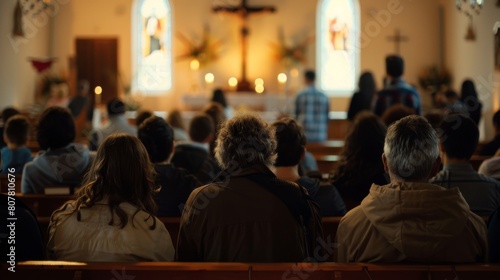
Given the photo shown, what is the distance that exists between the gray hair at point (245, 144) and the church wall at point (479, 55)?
9729 mm

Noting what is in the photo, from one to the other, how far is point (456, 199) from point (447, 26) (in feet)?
44.7

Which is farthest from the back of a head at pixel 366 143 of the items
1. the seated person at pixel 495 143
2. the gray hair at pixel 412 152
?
the seated person at pixel 495 143

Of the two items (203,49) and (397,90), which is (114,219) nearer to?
(397,90)

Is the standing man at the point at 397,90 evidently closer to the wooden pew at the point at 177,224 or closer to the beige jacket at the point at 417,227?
the wooden pew at the point at 177,224

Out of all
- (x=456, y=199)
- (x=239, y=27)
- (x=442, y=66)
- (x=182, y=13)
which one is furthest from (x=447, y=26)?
(x=456, y=199)

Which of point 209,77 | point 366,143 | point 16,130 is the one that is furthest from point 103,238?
point 209,77

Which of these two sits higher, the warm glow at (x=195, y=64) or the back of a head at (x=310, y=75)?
the warm glow at (x=195, y=64)

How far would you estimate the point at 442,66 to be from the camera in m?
16.1

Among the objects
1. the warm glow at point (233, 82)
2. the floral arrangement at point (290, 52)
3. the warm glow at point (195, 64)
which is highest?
the floral arrangement at point (290, 52)

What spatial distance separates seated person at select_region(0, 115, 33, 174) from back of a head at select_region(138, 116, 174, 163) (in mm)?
1837

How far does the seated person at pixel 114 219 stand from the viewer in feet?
10.0

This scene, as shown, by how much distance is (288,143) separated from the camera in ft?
13.4

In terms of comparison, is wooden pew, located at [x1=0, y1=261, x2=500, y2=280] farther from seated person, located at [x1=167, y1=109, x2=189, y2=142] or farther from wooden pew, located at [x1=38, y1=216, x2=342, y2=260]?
seated person, located at [x1=167, y1=109, x2=189, y2=142]

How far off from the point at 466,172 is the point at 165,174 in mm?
1624
